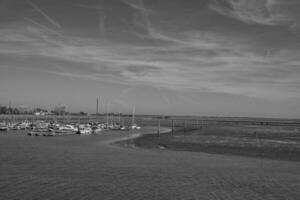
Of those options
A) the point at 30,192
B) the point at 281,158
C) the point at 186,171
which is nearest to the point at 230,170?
the point at 186,171

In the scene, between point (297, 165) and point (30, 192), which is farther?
point (297, 165)

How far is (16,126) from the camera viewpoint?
4259 inches

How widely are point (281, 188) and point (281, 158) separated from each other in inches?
805

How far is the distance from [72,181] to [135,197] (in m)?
7.46

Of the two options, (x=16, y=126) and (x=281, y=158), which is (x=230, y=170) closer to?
(x=281, y=158)

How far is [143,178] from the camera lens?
29.7 m

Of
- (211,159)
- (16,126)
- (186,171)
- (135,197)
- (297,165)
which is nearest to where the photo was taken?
(135,197)

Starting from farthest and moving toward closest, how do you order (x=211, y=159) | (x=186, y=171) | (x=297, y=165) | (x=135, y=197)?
(x=211, y=159), (x=297, y=165), (x=186, y=171), (x=135, y=197)

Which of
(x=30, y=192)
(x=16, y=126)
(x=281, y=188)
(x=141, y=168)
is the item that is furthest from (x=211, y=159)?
(x=16, y=126)

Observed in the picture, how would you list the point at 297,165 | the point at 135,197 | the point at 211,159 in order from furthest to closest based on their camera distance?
the point at 211,159 < the point at 297,165 < the point at 135,197

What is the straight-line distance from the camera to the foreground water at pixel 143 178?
24.1 meters

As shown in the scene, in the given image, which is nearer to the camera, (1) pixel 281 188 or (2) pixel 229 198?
(2) pixel 229 198

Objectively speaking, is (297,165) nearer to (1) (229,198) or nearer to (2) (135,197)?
(1) (229,198)

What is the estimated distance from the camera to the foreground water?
24.1m
